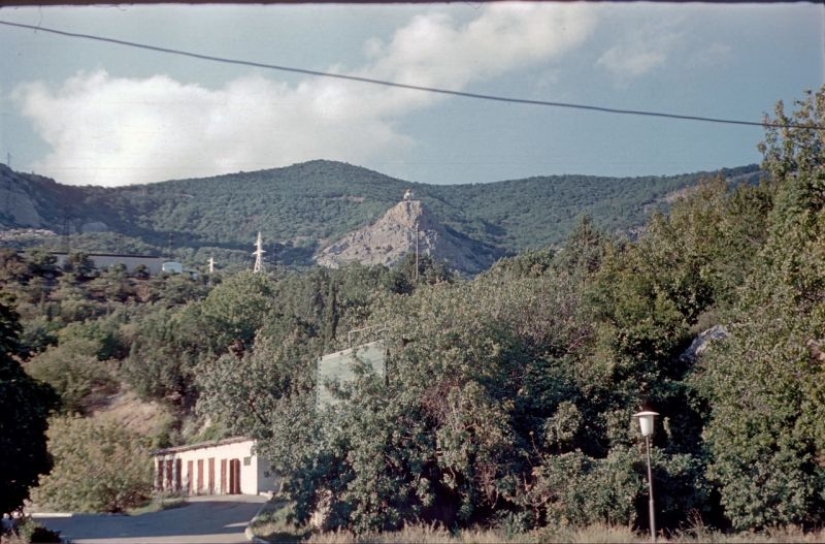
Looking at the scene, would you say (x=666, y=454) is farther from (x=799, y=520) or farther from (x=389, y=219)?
(x=389, y=219)

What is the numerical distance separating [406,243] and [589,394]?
43.0 meters

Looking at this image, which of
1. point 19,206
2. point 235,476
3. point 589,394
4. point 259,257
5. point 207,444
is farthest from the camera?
point 259,257

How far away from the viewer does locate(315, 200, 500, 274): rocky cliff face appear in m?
62.9

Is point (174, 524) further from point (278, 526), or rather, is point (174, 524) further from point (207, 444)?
point (207, 444)

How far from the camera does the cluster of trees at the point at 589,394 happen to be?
17438mm

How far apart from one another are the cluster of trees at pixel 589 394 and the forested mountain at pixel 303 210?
33273mm

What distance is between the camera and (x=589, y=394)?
20688 millimetres

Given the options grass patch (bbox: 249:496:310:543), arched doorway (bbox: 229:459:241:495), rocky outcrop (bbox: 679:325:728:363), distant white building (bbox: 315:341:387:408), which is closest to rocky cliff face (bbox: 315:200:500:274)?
arched doorway (bbox: 229:459:241:495)

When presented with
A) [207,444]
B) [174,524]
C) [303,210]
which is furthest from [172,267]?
[174,524]

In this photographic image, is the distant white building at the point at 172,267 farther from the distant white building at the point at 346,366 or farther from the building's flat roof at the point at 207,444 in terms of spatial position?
the distant white building at the point at 346,366

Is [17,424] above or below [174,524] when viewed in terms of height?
above

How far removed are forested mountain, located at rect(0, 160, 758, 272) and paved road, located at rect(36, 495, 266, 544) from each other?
108 feet

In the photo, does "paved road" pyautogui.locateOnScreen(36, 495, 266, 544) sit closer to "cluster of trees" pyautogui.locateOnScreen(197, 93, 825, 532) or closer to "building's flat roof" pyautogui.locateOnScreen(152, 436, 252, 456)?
"building's flat roof" pyautogui.locateOnScreen(152, 436, 252, 456)

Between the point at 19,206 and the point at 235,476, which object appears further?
the point at 19,206
